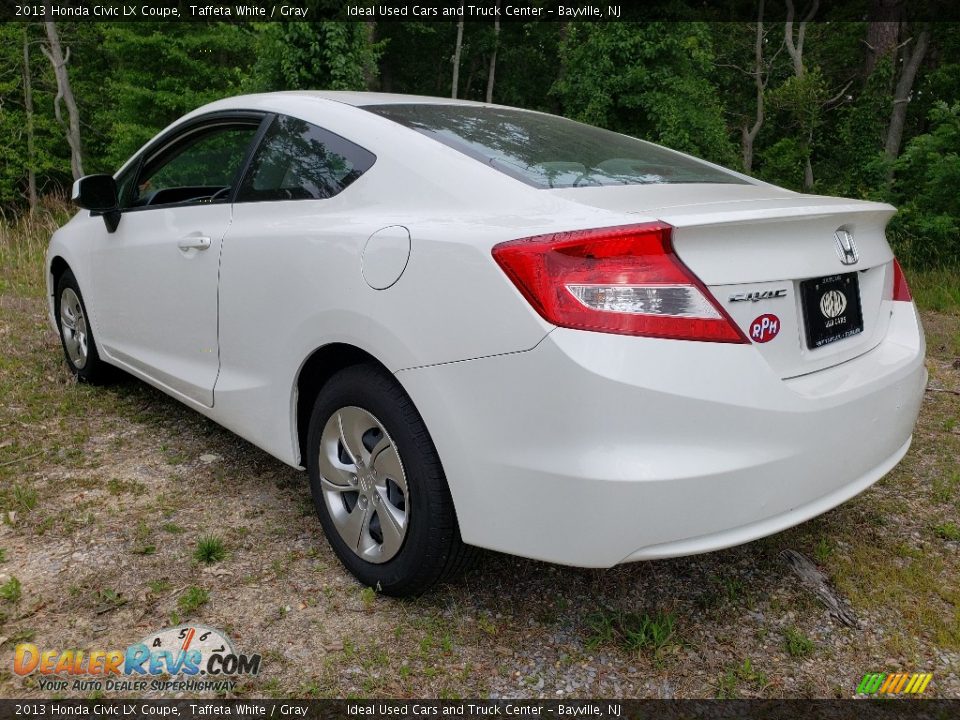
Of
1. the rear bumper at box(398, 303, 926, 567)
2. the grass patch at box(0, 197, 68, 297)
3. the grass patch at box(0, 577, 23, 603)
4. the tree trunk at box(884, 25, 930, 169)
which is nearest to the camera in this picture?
the rear bumper at box(398, 303, 926, 567)

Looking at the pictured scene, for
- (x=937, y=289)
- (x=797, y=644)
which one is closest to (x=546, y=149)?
(x=797, y=644)

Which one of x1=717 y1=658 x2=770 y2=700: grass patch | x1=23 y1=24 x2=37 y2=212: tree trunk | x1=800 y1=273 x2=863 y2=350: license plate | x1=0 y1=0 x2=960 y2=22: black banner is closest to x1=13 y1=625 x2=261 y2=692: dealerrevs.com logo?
x1=717 y1=658 x2=770 y2=700: grass patch

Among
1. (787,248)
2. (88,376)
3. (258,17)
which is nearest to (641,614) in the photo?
(787,248)

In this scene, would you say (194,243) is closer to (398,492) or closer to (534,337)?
(398,492)

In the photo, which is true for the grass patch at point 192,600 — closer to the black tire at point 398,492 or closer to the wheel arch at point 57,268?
the black tire at point 398,492

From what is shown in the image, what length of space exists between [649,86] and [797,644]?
13.9 m

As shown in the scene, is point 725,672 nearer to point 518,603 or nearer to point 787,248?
point 518,603

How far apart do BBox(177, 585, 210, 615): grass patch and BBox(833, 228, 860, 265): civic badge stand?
2.21 metres

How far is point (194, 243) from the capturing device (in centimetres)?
300

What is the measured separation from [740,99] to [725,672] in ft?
91.8

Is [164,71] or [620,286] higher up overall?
[164,71]

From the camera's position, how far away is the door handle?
2.94 m

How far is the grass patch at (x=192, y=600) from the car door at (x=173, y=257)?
34.1 inches

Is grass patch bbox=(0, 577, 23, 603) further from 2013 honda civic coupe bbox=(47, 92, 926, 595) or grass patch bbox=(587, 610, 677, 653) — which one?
grass patch bbox=(587, 610, 677, 653)
